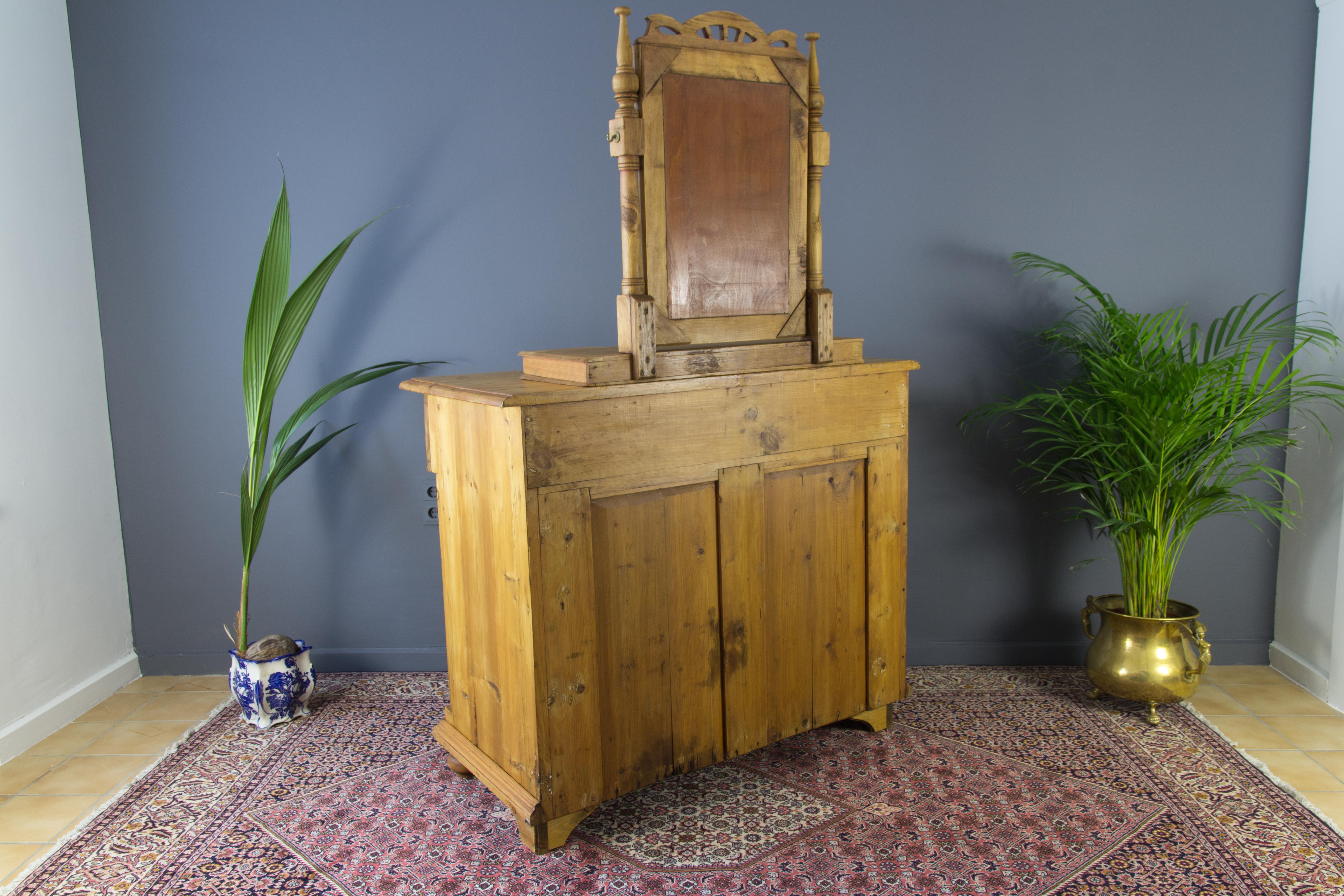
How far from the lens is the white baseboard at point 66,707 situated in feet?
8.59

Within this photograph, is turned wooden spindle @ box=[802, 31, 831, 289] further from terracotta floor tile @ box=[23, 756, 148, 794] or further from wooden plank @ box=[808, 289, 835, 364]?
terracotta floor tile @ box=[23, 756, 148, 794]

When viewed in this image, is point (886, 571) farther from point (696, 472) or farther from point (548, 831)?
point (548, 831)

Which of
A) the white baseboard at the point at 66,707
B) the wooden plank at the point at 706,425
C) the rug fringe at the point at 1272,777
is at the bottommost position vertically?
the rug fringe at the point at 1272,777

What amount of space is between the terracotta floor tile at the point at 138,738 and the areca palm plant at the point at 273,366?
32 centimetres

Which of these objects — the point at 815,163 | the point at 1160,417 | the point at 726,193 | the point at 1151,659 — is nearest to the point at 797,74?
the point at 815,163

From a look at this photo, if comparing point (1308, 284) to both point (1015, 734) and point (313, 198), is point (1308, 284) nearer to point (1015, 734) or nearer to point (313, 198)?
point (1015, 734)

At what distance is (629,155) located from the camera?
204cm

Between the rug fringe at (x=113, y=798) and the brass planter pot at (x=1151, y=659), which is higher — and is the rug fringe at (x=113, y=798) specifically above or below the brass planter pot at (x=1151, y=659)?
below

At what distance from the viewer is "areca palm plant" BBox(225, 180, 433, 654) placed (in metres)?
2.71

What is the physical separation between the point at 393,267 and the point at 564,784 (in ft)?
6.08

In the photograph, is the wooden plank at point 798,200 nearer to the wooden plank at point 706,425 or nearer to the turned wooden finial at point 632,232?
the wooden plank at point 706,425

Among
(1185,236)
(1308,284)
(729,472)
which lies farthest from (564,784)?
(1308,284)

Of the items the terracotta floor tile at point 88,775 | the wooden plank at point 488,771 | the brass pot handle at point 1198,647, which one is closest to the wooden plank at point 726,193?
the wooden plank at point 488,771

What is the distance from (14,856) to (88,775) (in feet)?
1.33
